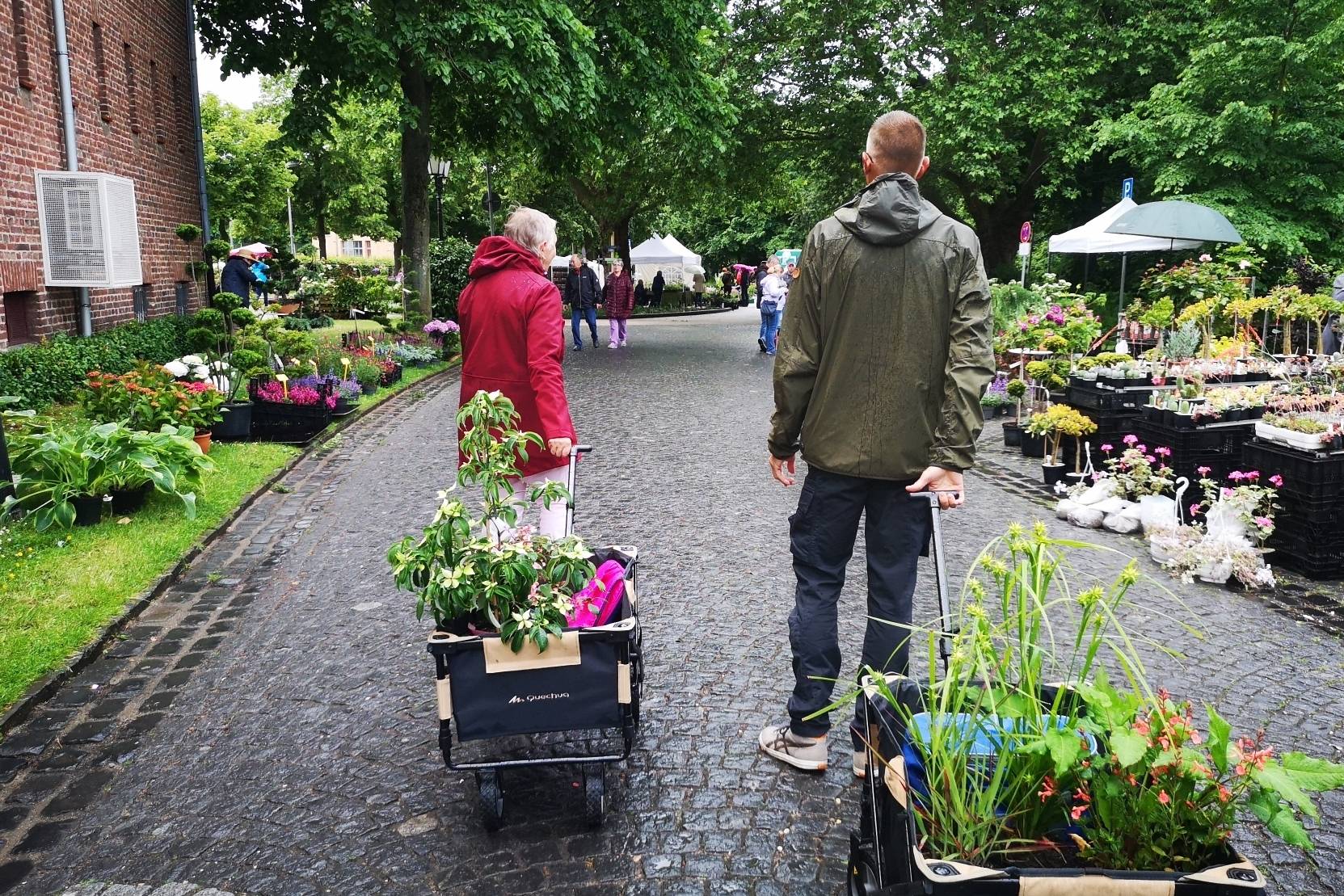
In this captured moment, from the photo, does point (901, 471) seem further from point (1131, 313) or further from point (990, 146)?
point (990, 146)

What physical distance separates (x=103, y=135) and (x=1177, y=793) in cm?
1449

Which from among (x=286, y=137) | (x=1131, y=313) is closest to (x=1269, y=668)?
(x=1131, y=313)

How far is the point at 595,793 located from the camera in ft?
11.4

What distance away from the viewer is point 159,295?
14938 mm

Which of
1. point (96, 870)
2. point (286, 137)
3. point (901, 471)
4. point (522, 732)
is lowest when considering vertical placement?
point (96, 870)

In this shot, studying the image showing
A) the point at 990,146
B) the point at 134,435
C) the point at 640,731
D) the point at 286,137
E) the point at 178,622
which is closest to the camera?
the point at 640,731

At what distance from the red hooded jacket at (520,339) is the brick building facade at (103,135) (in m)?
7.89

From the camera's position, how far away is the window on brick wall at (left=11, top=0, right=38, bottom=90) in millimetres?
10953

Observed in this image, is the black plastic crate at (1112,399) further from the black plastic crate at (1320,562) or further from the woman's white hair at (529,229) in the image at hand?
the woman's white hair at (529,229)

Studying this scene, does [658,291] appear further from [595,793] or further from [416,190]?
[595,793]

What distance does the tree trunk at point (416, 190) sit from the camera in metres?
18.5

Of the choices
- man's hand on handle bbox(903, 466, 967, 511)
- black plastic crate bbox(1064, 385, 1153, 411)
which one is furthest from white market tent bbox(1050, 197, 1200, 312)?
man's hand on handle bbox(903, 466, 967, 511)

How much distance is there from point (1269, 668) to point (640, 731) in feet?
9.98

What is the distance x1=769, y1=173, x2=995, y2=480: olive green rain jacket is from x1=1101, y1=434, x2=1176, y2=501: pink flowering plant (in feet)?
15.2
